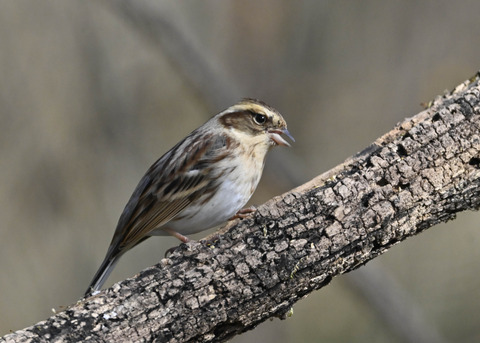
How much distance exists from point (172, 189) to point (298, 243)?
4.86ft

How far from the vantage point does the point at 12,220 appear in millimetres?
8469

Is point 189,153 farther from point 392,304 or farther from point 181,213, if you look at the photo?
point 392,304

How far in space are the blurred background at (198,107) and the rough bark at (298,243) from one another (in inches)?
160

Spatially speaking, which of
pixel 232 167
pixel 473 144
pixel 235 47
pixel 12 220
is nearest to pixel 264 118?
pixel 232 167

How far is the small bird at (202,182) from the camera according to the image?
4891 millimetres

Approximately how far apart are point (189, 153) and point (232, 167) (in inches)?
15.0

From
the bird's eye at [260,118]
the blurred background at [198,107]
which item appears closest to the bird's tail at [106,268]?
the bird's eye at [260,118]

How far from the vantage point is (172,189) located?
4.95 m

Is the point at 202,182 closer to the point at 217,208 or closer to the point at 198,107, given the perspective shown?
the point at 217,208

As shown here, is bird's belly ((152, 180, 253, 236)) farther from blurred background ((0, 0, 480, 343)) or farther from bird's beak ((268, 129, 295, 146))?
blurred background ((0, 0, 480, 343))

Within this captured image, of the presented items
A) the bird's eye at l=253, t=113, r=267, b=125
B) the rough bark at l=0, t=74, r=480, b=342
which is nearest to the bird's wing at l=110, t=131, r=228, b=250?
the bird's eye at l=253, t=113, r=267, b=125

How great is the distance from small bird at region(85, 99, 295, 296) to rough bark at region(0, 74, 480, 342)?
0.89m

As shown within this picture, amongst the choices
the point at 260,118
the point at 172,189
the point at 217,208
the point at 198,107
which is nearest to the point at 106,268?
the point at 172,189

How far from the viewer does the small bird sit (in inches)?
193
